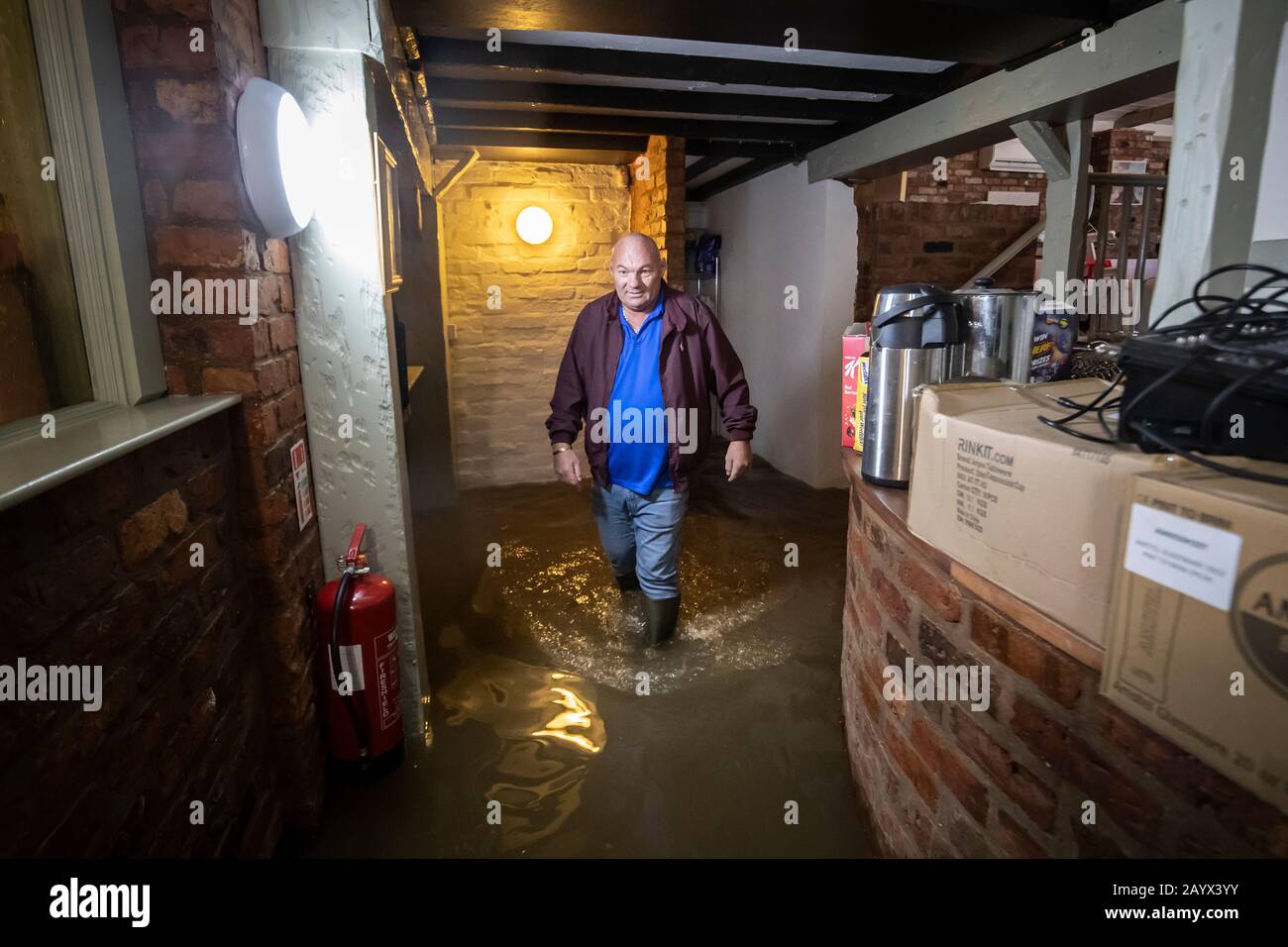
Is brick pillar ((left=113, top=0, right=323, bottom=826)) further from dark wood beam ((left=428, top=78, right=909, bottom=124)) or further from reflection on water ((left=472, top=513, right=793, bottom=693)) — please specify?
dark wood beam ((left=428, top=78, right=909, bottom=124))

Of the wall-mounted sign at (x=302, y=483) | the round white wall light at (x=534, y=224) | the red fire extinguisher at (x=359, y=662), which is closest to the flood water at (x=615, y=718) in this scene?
the red fire extinguisher at (x=359, y=662)

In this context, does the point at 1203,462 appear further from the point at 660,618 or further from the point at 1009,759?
the point at 660,618

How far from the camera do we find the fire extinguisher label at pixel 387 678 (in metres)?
1.81

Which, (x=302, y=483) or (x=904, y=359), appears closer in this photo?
(x=904, y=359)

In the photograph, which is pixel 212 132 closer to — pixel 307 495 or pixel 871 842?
pixel 307 495

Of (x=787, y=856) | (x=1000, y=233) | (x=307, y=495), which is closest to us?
(x=787, y=856)

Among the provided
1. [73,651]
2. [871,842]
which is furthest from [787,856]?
[73,651]

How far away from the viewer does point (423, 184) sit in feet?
12.1

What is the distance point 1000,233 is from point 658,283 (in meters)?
3.49

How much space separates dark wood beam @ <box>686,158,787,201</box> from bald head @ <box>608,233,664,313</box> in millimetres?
2699

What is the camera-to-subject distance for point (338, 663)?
1755 mm

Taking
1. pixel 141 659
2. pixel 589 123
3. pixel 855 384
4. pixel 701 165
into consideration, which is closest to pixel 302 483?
pixel 141 659

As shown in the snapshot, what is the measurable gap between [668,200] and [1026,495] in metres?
3.25
